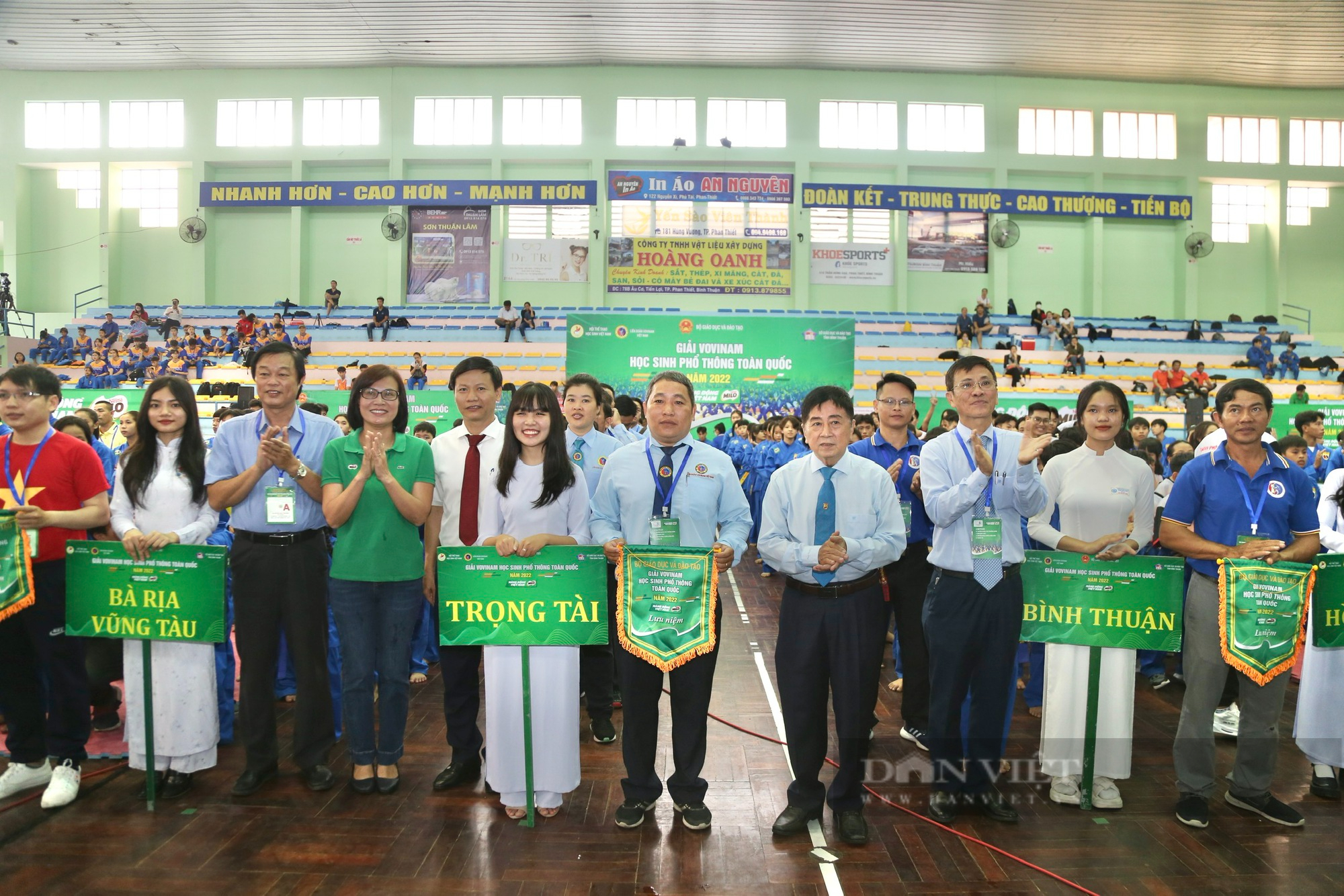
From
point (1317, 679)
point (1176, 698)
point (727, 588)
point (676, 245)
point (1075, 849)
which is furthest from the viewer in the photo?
point (676, 245)

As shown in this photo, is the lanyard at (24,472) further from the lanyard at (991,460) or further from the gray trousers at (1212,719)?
the gray trousers at (1212,719)

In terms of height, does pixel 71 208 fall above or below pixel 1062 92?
below

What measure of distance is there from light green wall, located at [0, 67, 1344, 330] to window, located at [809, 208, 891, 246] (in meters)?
0.46

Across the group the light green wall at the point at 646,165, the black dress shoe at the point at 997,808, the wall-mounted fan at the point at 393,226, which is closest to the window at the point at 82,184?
the light green wall at the point at 646,165

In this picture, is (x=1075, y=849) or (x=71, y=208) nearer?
(x=1075, y=849)

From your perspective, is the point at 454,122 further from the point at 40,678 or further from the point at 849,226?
the point at 40,678

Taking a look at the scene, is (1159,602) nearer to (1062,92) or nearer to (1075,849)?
(1075,849)

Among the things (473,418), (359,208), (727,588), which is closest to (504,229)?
(359,208)

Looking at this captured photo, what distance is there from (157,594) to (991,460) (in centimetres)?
344

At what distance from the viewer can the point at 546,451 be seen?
334 centimetres

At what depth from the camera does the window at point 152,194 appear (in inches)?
910

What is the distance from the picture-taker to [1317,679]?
354 cm

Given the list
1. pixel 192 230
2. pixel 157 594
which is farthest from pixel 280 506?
pixel 192 230

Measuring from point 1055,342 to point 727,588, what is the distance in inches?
611
